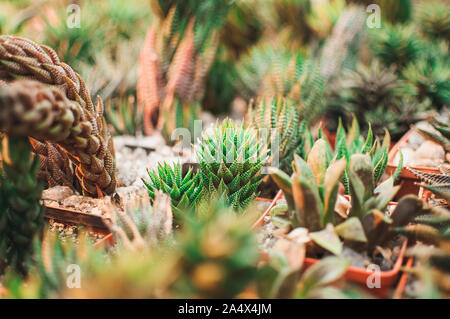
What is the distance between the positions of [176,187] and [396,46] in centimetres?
132

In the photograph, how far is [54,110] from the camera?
0.63 metres

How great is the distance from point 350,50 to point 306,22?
1.13 ft

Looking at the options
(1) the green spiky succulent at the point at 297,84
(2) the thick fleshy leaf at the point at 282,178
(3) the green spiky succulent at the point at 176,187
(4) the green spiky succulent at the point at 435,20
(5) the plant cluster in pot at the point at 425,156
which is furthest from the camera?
(4) the green spiky succulent at the point at 435,20

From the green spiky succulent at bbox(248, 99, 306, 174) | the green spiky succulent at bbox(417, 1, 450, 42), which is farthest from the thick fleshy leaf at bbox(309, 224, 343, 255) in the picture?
the green spiky succulent at bbox(417, 1, 450, 42)

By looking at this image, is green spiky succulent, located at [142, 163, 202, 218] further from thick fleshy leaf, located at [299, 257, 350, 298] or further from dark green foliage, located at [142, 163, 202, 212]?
thick fleshy leaf, located at [299, 257, 350, 298]

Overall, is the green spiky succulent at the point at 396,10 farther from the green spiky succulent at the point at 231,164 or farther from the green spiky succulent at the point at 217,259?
the green spiky succulent at the point at 217,259

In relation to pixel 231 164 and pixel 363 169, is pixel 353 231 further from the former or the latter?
pixel 231 164

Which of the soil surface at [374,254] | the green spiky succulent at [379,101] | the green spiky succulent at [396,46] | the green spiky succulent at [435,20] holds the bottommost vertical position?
the soil surface at [374,254]

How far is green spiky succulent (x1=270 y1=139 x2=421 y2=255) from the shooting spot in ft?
2.19

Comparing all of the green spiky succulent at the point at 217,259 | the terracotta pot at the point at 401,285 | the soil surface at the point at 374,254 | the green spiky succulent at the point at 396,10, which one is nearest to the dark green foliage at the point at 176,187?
the soil surface at the point at 374,254

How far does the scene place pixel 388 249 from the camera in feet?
2.34

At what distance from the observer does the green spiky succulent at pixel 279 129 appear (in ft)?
3.62

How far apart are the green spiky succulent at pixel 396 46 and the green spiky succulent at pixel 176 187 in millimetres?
1249
